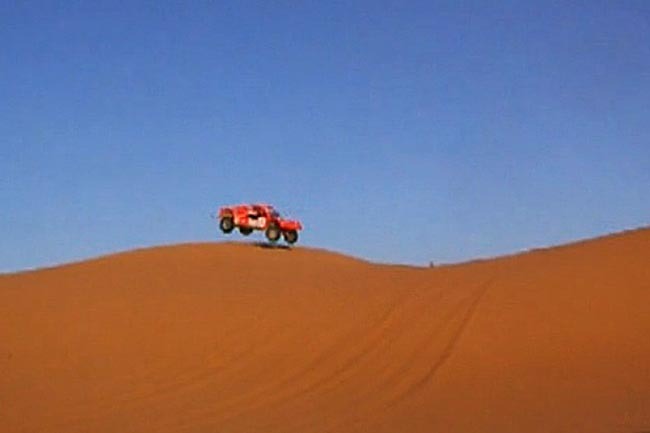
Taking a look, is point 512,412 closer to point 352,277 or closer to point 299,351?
point 299,351

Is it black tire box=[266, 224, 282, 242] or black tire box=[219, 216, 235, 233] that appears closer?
black tire box=[219, 216, 235, 233]

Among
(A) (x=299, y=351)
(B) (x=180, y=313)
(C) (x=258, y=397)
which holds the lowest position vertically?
(C) (x=258, y=397)

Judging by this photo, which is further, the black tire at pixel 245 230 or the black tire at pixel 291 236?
the black tire at pixel 291 236

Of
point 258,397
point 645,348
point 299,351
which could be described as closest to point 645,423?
point 645,348

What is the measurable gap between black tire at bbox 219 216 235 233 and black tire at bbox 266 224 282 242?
0.95 m

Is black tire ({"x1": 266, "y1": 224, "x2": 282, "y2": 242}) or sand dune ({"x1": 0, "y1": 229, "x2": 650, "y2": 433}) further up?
black tire ({"x1": 266, "y1": 224, "x2": 282, "y2": 242})

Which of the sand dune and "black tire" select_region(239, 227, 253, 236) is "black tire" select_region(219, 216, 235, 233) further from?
the sand dune

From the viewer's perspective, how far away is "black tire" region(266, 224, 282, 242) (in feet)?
84.3

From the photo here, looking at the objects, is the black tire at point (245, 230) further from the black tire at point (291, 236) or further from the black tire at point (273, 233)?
the black tire at point (291, 236)

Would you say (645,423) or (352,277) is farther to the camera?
(352,277)

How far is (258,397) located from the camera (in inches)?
536

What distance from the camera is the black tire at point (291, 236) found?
85.6ft

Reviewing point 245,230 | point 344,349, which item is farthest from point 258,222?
point 344,349

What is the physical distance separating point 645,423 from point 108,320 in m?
10.7
